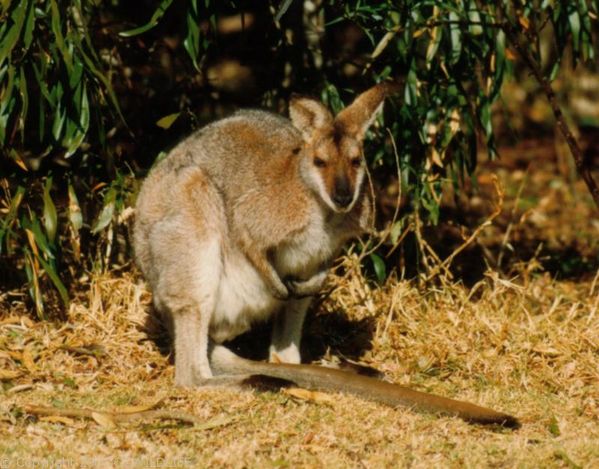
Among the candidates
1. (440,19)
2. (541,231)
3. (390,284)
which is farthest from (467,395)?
(541,231)

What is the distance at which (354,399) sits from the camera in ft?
15.9

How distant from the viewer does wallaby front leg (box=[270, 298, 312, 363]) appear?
544 cm

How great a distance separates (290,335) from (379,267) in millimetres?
855

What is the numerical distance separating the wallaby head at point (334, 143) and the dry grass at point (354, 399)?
94cm

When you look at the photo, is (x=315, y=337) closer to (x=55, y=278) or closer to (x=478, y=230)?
(x=478, y=230)

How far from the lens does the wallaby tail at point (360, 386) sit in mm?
4570

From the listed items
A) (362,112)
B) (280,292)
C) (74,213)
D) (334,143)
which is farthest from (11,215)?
(362,112)

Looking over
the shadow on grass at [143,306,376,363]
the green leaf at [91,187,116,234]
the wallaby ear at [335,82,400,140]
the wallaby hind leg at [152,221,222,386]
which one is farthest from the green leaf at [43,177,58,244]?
the wallaby ear at [335,82,400,140]

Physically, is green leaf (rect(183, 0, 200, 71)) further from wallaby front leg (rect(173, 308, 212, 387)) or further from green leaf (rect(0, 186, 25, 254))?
wallaby front leg (rect(173, 308, 212, 387))

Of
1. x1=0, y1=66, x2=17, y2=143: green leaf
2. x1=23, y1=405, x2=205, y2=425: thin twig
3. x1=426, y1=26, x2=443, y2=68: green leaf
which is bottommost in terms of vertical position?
x1=23, y1=405, x2=205, y2=425: thin twig

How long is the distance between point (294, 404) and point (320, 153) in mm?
1099

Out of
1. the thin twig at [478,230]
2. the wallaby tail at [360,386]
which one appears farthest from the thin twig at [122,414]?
the thin twig at [478,230]

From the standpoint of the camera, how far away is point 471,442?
4375 mm

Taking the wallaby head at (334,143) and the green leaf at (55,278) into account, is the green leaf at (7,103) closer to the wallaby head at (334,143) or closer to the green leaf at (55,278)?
the green leaf at (55,278)
